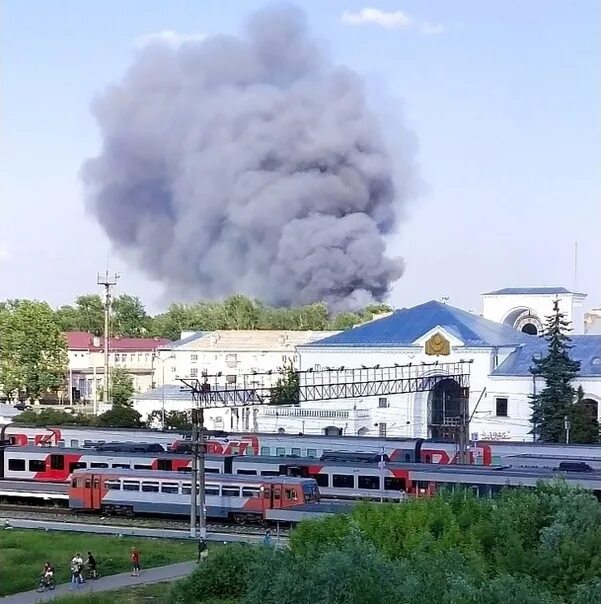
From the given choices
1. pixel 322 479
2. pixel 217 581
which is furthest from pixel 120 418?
pixel 217 581

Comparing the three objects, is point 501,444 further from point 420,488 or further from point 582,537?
point 582,537

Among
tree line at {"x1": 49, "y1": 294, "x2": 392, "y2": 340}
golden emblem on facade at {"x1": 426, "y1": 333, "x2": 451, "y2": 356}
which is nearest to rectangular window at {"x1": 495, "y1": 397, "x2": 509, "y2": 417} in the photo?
golden emblem on facade at {"x1": 426, "y1": 333, "x2": 451, "y2": 356}

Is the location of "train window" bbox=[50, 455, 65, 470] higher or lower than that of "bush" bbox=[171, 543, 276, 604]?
higher

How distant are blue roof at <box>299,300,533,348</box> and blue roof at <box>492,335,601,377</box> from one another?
59cm

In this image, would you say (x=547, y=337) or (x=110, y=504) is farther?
(x=547, y=337)

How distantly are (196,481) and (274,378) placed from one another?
31.1 meters

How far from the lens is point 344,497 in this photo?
26.8 meters

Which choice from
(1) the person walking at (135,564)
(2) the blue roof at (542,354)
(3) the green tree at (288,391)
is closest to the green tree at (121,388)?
(3) the green tree at (288,391)

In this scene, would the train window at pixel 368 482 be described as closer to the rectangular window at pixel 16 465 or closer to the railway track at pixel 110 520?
the railway track at pixel 110 520

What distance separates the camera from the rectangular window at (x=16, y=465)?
99.4 feet

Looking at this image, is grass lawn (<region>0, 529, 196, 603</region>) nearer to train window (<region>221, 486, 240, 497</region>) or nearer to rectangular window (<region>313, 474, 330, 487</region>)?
train window (<region>221, 486, 240, 497</region>)

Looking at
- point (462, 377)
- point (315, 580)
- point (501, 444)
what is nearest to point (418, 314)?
point (462, 377)

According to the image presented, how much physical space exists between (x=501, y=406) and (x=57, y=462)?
18782 mm

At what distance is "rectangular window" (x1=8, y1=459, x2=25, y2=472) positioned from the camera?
30297 mm
